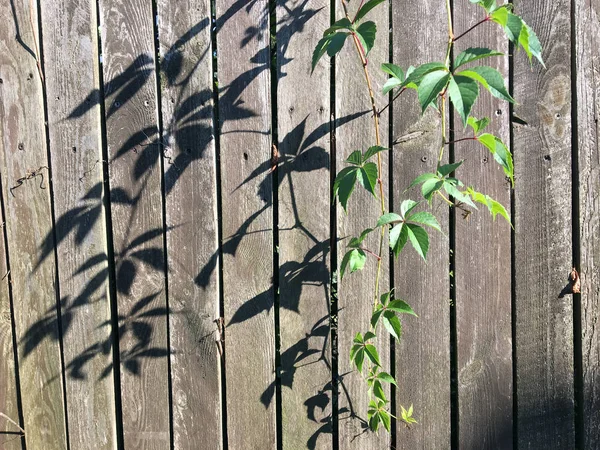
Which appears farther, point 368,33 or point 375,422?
point 375,422

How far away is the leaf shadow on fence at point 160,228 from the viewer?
1.74m

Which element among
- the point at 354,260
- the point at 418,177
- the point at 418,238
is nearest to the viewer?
the point at 418,238

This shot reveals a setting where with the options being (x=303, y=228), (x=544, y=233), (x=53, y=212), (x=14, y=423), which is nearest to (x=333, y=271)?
(x=303, y=228)

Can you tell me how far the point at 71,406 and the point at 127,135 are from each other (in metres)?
1.05

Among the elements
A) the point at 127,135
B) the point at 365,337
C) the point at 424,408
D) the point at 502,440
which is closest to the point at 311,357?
the point at 365,337

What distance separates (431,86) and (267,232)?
850mm

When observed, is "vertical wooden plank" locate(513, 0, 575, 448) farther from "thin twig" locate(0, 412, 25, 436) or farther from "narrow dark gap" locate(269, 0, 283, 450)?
"thin twig" locate(0, 412, 25, 436)

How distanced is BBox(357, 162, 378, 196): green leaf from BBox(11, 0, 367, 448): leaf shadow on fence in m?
0.25

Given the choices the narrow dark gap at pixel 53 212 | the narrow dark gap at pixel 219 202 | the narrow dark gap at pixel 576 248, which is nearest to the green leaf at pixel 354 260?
the narrow dark gap at pixel 219 202

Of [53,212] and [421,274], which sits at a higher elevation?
[53,212]

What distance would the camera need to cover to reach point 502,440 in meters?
1.78

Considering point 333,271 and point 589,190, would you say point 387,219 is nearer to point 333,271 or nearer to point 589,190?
point 333,271

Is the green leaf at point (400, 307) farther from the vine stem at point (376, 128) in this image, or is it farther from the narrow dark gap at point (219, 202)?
the narrow dark gap at point (219, 202)

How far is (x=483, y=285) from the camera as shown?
1.75m
